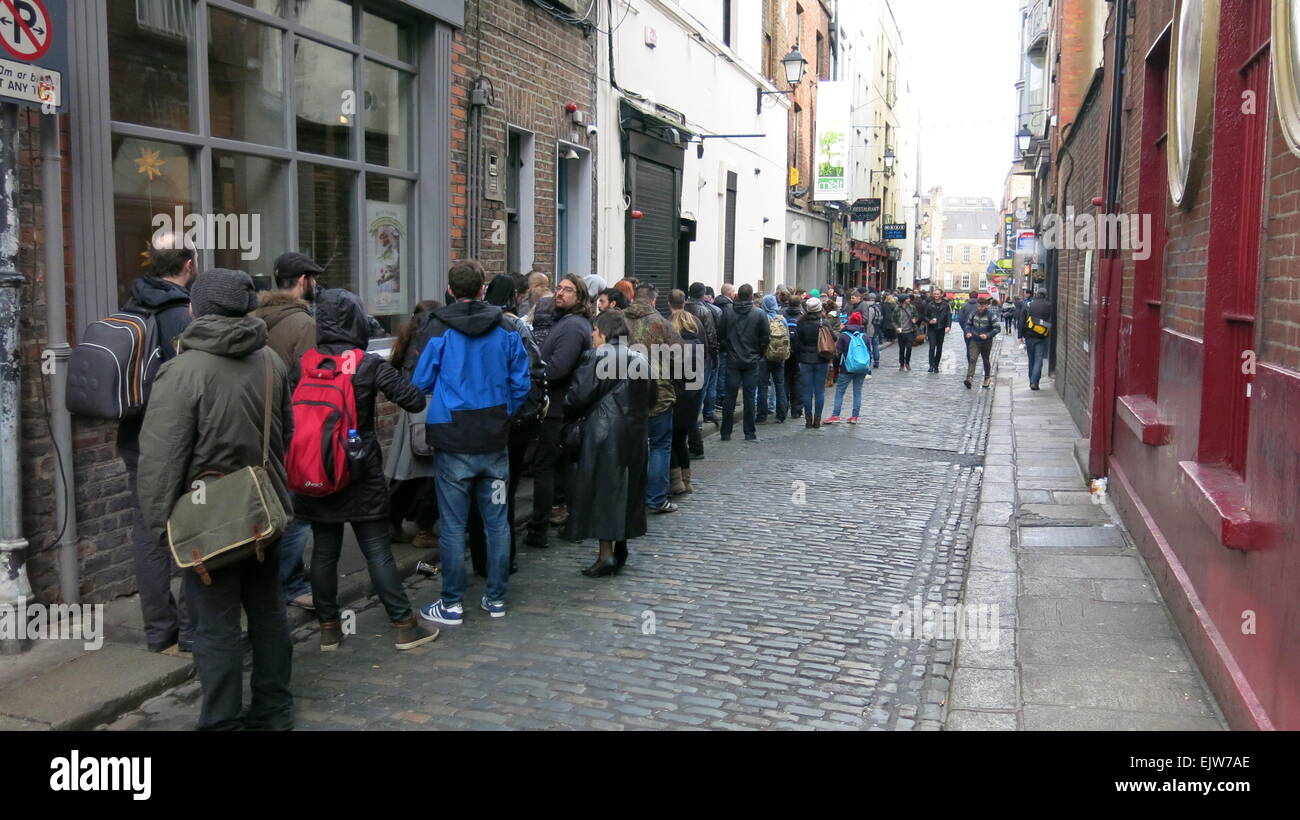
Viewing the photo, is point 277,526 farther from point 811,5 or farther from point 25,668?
point 811,5

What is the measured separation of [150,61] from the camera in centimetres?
650

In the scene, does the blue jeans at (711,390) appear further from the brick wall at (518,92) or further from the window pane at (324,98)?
the window pane at (324,98)

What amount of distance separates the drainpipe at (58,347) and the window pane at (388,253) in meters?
3.61

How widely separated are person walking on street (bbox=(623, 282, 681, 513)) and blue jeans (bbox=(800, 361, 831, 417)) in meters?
5.24

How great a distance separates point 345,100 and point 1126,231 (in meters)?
6.60

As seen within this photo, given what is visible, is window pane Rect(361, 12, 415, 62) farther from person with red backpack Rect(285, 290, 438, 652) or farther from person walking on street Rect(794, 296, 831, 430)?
person walking on street Rect(794, 296, 831, 430)

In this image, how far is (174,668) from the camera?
4938mm

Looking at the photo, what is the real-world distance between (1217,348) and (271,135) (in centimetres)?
625

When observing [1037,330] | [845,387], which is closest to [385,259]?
[845,387]

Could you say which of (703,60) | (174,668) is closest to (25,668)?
(174,668)

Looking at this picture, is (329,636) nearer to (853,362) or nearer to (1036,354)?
(853,362)

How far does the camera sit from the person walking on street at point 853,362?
45.3 feet

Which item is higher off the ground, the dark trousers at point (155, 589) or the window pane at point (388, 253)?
the window pane at point (388, 253)

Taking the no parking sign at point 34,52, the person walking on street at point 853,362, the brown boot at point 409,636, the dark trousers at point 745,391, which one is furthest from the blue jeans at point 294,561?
the person walking on street at point 853,362
